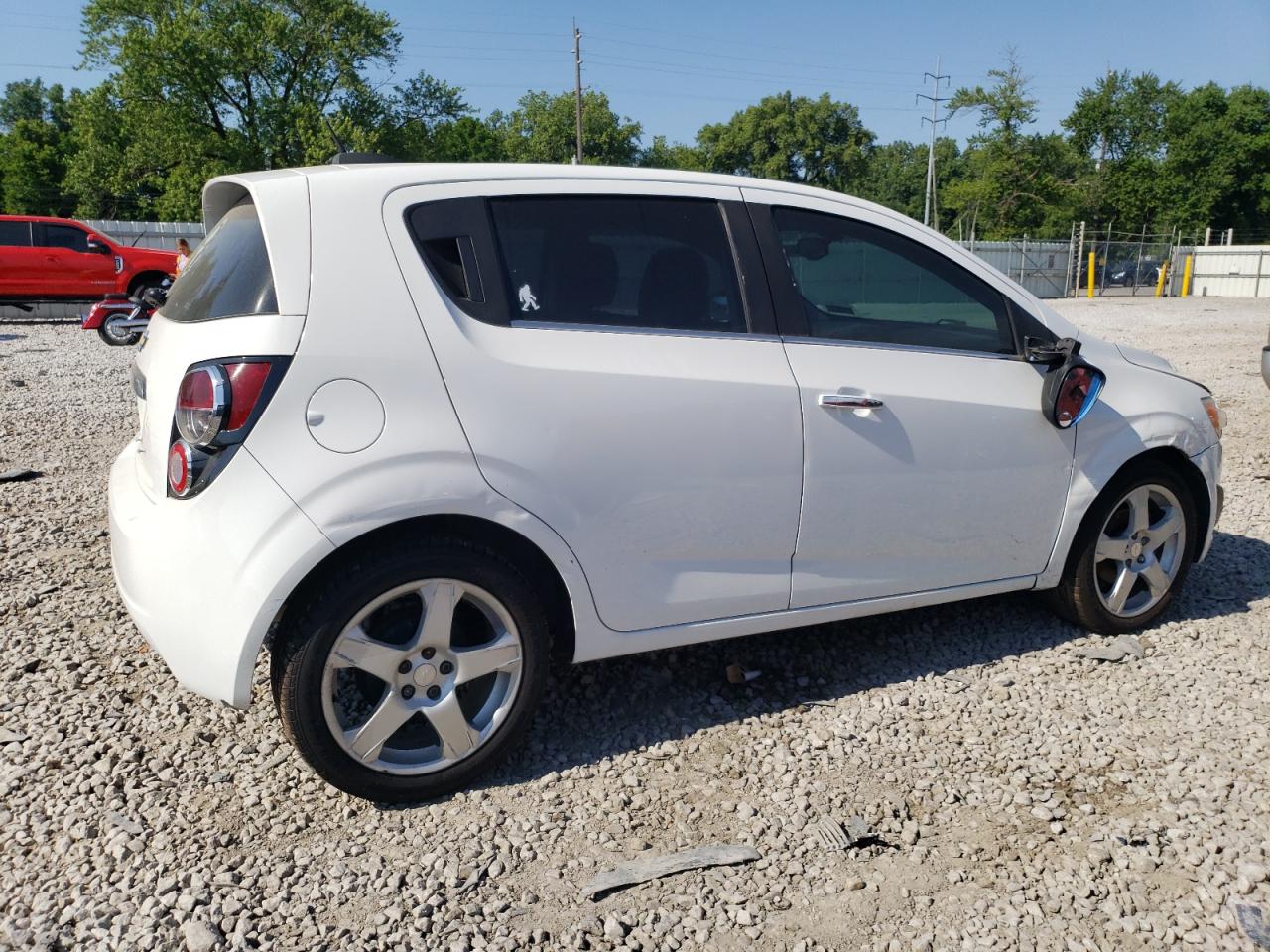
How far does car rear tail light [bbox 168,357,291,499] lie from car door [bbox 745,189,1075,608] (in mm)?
1647

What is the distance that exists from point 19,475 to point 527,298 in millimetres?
5229

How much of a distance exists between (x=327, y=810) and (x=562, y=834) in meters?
0.71

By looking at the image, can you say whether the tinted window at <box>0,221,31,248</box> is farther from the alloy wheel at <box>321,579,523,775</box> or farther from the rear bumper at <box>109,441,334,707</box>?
the alloy wheel at <box>321,579,523,775</box>

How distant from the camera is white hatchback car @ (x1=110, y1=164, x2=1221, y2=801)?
2.60 meters

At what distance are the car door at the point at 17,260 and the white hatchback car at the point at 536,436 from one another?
61.0 feet

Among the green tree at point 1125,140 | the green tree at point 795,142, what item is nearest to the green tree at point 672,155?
the green tree at point 795,142

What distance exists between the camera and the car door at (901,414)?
3256mm

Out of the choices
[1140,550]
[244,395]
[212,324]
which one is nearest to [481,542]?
[244,395]

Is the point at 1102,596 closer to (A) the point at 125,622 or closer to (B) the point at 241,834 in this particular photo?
(B) the point at 241,834

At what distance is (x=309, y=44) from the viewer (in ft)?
149

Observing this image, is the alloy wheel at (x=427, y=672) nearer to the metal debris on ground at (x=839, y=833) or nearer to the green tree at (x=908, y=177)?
the metal debris on ground at (x=839, y=833)

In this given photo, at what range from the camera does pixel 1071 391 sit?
364 centimetres

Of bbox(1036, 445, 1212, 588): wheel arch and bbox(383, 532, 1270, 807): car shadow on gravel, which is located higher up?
bbox(1036, 445, 1212, 588): wheel arch

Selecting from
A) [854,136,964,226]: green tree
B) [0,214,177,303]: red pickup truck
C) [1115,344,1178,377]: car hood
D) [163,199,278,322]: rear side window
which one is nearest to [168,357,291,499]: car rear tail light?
[163,199,278,322]: rear side window
